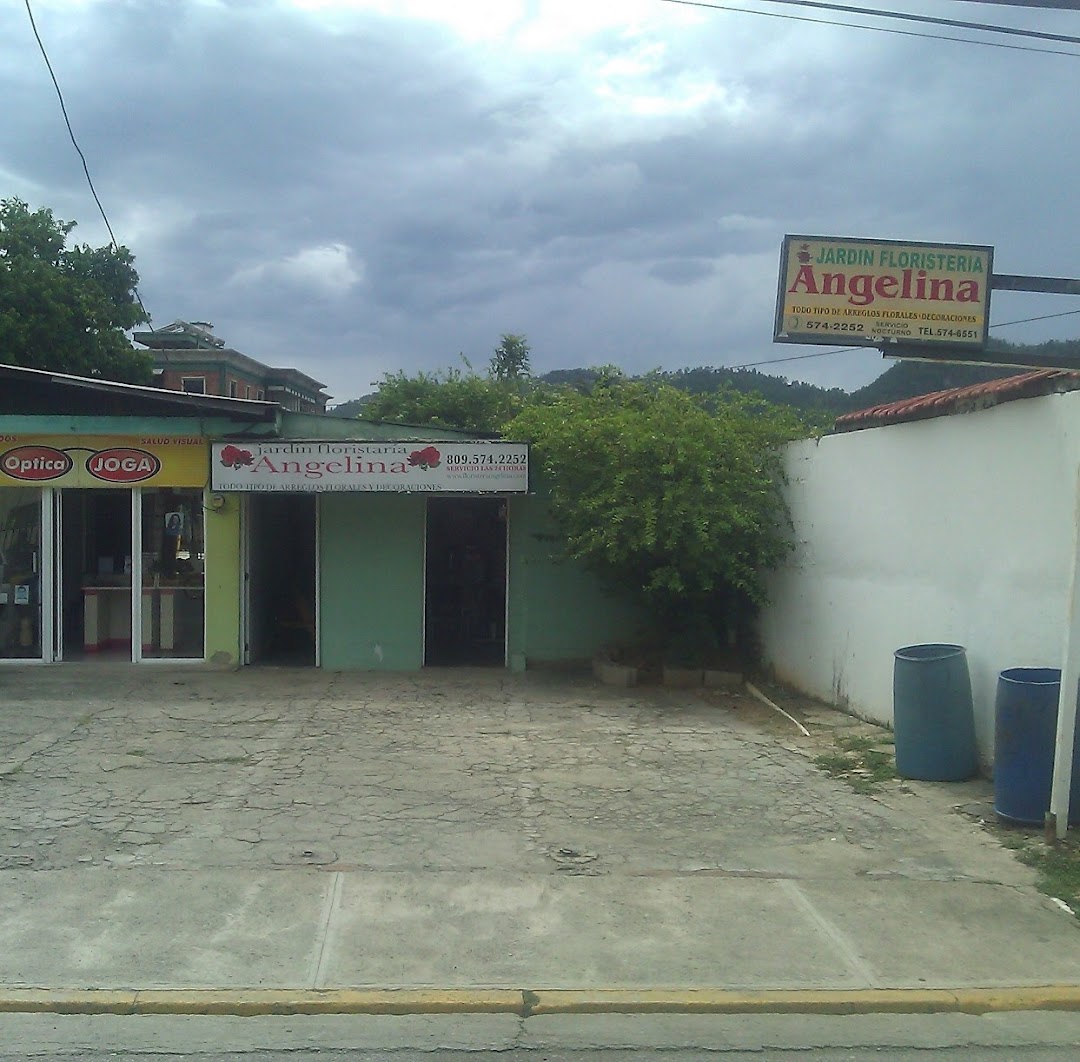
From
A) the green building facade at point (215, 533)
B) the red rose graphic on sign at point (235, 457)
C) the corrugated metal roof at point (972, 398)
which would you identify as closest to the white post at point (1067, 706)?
the corrugated metal roof at point (972, 398)

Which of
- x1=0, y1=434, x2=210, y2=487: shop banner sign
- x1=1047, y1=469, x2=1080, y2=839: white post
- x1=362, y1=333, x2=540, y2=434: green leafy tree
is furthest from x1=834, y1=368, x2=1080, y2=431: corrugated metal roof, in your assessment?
x1=362, y1=333, x2=540, y2=434: green leafy tree

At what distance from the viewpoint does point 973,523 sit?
30.8 feet

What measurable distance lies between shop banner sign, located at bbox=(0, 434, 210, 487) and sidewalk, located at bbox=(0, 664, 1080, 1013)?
13.1 feet

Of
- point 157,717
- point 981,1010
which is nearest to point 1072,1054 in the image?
point 981,1010

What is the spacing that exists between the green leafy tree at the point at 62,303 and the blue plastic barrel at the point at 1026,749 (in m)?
32.8

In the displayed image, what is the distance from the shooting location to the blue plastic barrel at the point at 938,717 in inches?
349

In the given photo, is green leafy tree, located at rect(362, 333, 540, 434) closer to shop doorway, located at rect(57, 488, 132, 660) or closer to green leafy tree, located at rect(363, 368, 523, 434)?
green leafy tree, located at rect(363, 368, 523, 434)

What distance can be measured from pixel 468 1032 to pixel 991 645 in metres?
5.81

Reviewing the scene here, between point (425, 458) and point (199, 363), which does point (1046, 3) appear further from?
point (199, 363)

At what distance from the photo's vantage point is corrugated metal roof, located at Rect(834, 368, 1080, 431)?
833 centimetres

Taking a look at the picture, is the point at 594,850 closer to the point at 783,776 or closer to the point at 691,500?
the point at 783,776

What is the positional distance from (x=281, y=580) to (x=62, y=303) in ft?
78.5

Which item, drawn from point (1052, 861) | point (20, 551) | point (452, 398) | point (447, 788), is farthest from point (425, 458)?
point (452, 398)

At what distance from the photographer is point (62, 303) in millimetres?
36125
